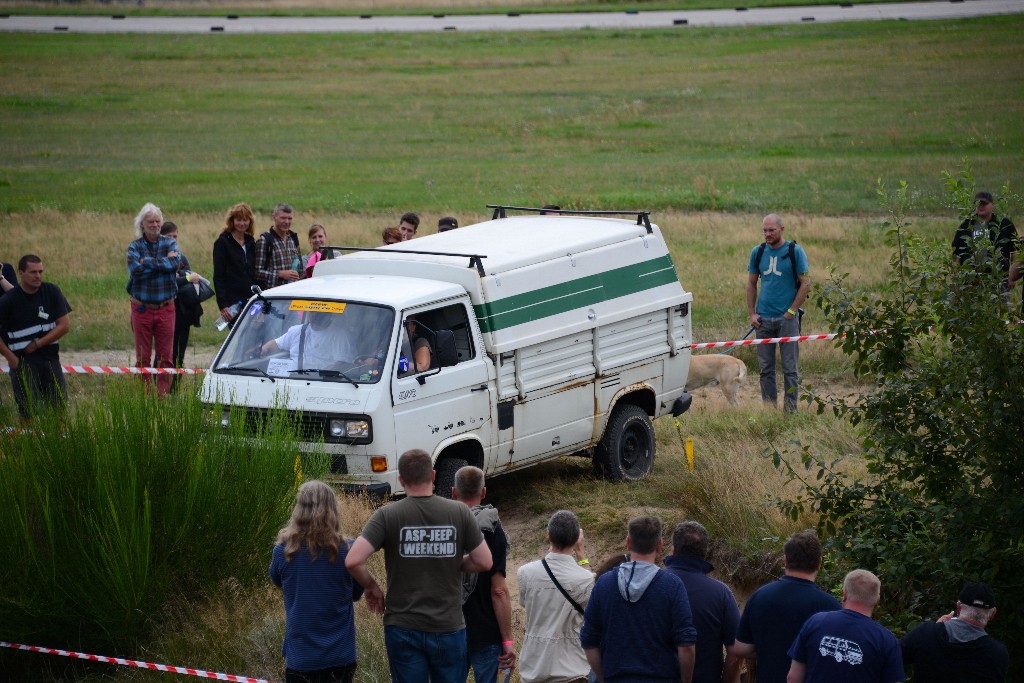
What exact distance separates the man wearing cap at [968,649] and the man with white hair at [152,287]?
30.1 feet

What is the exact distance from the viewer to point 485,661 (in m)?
6.87

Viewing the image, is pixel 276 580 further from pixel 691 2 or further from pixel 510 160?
pixel 691 2

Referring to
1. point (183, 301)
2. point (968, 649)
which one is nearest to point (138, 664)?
point (968, 649)

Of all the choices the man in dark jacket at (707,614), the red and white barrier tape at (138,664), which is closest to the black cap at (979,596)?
the man in dark jacket at (707,614)

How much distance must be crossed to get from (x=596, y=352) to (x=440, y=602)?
539 centimetres

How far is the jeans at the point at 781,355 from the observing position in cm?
1368

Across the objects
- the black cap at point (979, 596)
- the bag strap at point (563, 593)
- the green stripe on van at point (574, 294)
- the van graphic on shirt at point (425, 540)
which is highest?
the green stripe on van at point (574, 294)

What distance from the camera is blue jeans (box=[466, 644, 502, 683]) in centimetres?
686

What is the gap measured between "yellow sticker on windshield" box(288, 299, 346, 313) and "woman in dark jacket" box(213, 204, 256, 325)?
144 inches

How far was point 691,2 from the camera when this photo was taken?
3428 inches

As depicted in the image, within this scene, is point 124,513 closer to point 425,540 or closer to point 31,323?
point 425,540

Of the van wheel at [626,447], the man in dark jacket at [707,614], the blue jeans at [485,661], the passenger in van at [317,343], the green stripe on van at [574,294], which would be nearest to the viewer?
the man in dark jacket at [707,614]

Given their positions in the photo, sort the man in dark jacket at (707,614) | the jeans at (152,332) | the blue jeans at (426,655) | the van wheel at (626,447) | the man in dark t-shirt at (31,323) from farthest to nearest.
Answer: the jeans at (152,332) < the man in dark t-shirt at (31,323) < the van wheel at (626,447) < the blue jeans at (426,655) < the man in dark jacket at (707,614)

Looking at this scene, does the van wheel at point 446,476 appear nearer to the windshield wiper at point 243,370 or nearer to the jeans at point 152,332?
the windshield wiper at point 243,370
